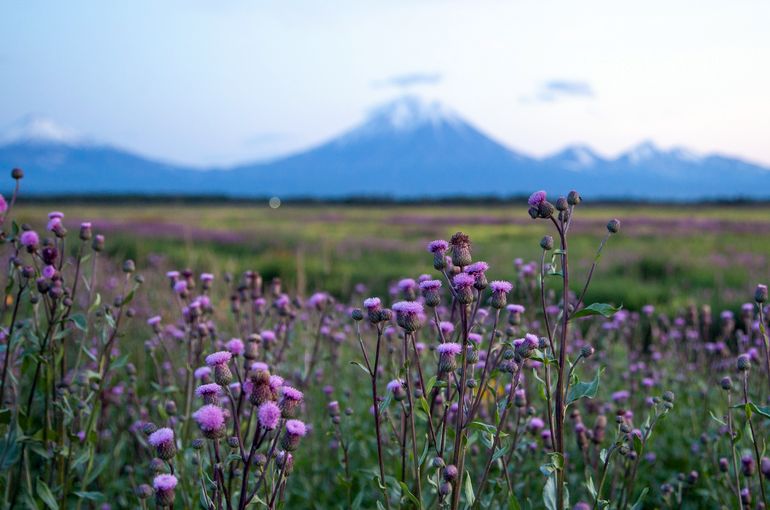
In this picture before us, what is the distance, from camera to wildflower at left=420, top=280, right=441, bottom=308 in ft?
7.78

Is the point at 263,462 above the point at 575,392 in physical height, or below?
below

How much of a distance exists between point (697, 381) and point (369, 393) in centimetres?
268

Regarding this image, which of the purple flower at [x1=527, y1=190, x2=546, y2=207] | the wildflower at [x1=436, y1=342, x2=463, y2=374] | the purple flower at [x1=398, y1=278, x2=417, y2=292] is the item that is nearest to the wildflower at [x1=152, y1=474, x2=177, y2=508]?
→ the wildflower at [x1=436, y1=342, x2=463, y2=374]

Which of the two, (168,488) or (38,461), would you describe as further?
(38,461)

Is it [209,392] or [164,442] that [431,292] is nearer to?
[209,392]

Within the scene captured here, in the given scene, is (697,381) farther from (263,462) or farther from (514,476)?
(263,462)

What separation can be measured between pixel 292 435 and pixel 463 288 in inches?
30.1

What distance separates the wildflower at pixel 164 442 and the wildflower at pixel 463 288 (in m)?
1.05

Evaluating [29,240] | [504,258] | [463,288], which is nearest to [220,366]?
[463,288]

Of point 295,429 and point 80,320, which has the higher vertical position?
point 80,320

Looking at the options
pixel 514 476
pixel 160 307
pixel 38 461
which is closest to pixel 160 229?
pixel 160 307

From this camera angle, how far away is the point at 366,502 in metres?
4.13

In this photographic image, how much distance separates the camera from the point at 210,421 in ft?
6.44

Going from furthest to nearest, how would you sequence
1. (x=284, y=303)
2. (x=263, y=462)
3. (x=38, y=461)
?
(x=38, y=461) < (x=284, y=303) < (x=263, y=462)
